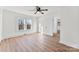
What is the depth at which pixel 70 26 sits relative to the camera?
11.9 feet

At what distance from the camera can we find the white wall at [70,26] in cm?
→ 314

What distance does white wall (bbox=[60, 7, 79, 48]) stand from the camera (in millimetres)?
3143

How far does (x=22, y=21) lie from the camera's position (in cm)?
299

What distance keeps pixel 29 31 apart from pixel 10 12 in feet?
2.99

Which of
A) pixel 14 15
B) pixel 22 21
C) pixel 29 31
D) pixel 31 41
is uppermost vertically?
pixel 14 15

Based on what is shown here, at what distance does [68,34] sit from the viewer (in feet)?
12.9
